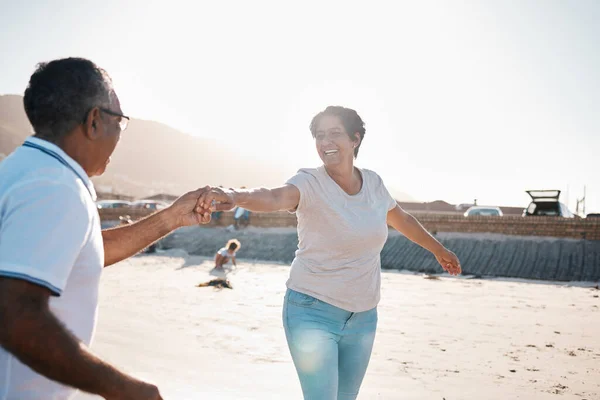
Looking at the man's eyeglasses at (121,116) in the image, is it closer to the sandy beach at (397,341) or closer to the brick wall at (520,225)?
the sandy beach at (397,341)

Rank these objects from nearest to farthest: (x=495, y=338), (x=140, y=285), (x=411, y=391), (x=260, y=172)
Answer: (x=411, y=391)
(x=495, y=338)
(x=140, y=285)
(x=260, y=172)

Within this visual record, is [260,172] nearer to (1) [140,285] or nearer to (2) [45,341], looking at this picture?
(1) [140,285]

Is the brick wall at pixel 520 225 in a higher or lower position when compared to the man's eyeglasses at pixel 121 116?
lower

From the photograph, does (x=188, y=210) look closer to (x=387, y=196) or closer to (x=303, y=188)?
(x=303, y=188)

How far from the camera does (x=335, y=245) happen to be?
3.24 metres

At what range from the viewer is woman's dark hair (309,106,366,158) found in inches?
140

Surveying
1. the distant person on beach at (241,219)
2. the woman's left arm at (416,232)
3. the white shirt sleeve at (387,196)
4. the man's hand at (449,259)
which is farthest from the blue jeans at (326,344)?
the distant person on beach at (241,219)

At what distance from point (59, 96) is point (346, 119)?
215 cm

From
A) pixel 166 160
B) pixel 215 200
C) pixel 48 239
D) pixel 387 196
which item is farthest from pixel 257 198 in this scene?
pixel 166 160

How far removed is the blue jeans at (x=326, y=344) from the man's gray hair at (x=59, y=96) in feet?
5.90

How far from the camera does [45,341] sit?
4.53 ft

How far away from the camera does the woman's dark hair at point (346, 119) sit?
11.7 feet

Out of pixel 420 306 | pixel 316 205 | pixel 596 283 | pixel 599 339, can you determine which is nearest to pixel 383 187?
pixel 316 205

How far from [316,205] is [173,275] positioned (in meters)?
12.5
